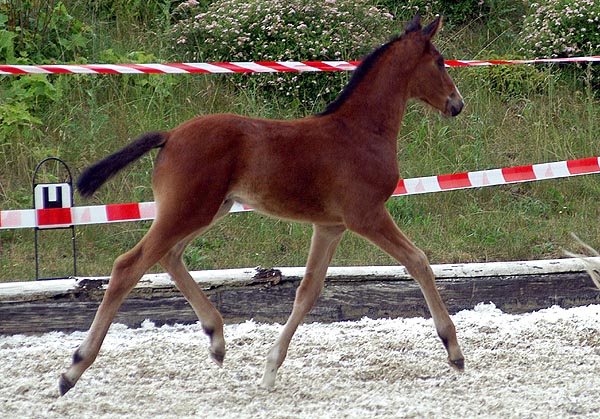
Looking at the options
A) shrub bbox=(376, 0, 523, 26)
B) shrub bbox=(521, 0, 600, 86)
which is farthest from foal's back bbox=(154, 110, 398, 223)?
shrub bbox=(376, 0, 523, 26)

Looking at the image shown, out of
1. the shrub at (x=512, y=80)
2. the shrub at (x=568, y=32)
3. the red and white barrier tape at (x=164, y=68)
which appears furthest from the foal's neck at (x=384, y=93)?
the shrub at (x=568, y=32)

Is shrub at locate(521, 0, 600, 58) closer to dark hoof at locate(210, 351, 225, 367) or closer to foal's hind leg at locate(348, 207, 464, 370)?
foal's hind leg at locate(348, 207, 464, 370)

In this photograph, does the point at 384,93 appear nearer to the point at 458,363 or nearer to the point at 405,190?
the point at 458,363

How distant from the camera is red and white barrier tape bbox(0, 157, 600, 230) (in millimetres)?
5582

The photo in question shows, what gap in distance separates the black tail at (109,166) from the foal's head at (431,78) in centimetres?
129

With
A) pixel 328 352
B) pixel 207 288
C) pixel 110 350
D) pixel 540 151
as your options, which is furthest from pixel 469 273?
pixel 540 151

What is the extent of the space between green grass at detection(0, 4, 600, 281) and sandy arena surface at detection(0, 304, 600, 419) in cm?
105

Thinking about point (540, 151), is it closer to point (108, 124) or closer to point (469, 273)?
point (469, 273)

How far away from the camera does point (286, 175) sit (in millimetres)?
4133

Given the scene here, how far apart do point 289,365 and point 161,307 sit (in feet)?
3.27

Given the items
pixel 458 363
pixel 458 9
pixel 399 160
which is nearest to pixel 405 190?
pixel 399 160

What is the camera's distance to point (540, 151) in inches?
313

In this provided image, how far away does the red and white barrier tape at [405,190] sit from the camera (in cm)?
558

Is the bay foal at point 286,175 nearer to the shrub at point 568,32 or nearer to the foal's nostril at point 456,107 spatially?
the foal's nostril at point 456,107
